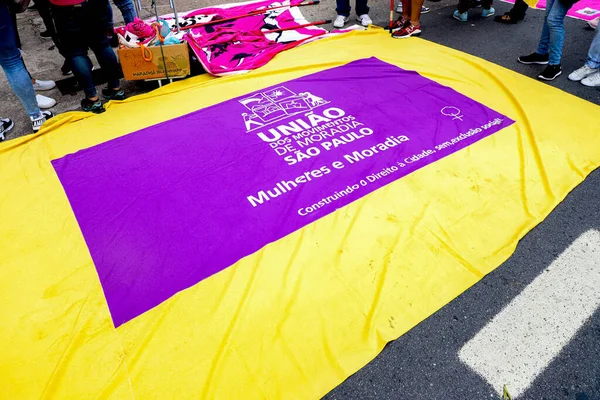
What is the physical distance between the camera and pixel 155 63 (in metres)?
3.44

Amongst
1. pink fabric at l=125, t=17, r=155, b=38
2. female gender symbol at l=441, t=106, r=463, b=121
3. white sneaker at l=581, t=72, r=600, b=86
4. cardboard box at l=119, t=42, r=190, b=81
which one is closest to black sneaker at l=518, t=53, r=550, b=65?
white sneaker at l=581, t=72, r=600, b=86

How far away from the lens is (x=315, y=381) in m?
1.55

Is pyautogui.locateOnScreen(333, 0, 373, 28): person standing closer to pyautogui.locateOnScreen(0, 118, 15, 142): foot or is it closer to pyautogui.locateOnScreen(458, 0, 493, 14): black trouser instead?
pyautogui.locateOnScreen(458, 0, 493, 14): black trouser

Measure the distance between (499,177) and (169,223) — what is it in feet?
6.78

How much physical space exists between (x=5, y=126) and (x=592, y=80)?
503 cm

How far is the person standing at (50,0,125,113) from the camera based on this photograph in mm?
2914

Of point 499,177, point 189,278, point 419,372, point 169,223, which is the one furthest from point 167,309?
point 499,177

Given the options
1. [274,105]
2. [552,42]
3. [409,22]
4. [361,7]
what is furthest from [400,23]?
[274,105]

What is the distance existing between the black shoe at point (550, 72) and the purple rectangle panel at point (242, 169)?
947mm

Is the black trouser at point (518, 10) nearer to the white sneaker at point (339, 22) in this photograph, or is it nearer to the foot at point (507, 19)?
the foot at point (507, 19)

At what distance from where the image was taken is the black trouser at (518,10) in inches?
177

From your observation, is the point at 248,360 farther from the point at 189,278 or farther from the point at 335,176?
the point at 335,176

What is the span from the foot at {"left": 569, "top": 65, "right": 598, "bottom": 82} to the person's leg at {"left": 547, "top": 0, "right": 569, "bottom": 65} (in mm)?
191

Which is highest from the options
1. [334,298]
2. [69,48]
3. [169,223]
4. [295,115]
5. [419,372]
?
[69,48]
